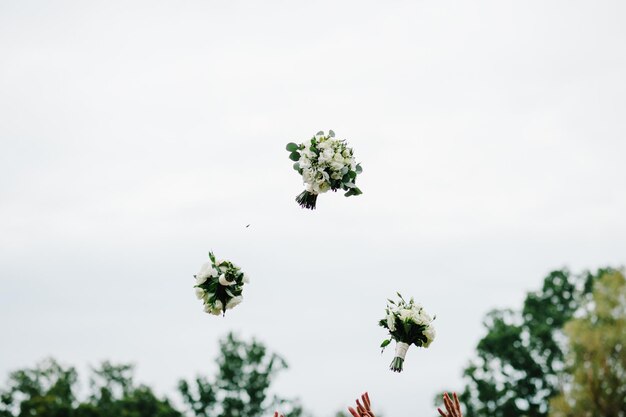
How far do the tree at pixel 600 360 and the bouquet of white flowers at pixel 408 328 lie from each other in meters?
21.7

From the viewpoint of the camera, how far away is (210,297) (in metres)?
6.33

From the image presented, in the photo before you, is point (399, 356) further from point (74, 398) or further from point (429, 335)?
point (74, 398)

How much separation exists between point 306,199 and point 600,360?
23298 mm

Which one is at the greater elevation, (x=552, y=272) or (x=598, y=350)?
(x=552, y=272)

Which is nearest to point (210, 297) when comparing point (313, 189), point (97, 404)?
point (313, 189)

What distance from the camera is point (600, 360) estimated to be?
85.3 feet

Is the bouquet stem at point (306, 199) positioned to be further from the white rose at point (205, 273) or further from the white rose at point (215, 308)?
the white rose at point (215, 308)

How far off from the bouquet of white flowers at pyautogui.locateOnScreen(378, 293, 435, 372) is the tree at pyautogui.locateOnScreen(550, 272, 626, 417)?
2173 centimetres

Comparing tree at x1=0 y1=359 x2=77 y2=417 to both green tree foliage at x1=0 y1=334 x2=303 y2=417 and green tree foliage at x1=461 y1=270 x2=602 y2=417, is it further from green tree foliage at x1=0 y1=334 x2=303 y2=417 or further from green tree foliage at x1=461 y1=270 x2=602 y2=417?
green tree foliage at x1=461 y1=270 x2=602 y2=417

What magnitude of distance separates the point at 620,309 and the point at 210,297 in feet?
83.7

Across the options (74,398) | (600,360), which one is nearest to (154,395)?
(74,398)

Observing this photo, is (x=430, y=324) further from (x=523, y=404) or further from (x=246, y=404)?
(x=246, y=404)

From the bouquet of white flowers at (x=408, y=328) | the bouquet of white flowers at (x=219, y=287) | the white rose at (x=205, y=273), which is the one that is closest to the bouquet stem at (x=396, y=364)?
the bouquet of white flowers at (x=408, y=328)

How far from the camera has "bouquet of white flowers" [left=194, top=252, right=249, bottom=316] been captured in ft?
20.7
